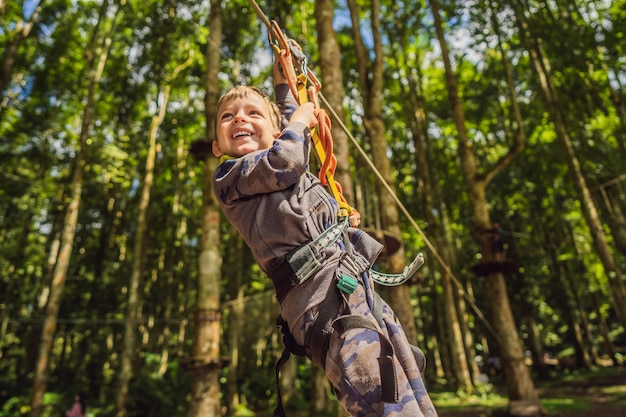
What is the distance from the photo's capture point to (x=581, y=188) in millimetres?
8773

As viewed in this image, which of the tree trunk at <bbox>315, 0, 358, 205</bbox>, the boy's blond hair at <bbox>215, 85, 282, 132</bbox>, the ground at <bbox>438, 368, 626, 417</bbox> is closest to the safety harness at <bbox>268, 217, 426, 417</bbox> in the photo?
the boy's blond hair at <bbox>215, 85, 282, 132</bbox>

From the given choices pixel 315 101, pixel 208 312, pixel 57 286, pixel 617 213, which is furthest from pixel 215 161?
pixel 617 213

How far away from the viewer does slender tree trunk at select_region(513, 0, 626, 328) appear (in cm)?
814

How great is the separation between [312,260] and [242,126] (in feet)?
2.02

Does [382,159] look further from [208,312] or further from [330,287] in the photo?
[330,287]

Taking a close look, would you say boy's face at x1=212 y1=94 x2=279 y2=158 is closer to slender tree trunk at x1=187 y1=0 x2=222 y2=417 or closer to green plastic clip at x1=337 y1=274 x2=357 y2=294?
green plastic clip at x1=337 y1=274 x2=357 y2=294

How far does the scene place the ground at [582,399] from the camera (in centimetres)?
738

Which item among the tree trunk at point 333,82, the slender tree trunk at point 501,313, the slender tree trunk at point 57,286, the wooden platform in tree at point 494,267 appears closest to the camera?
the tree trunk at point 333,82

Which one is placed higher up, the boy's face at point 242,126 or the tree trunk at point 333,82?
the tree trunk at point 333,82

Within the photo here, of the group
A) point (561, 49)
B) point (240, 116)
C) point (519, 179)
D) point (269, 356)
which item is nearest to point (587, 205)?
point (561, 49)

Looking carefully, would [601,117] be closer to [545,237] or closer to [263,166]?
[545,237]

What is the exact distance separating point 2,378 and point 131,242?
6.51m

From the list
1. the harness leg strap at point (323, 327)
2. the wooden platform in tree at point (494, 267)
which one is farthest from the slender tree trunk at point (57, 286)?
the harness leg strap at point (323, 327)

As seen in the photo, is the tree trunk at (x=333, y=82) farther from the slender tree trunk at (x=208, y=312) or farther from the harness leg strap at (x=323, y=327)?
the harness leg strap at (x=323, y=327)
